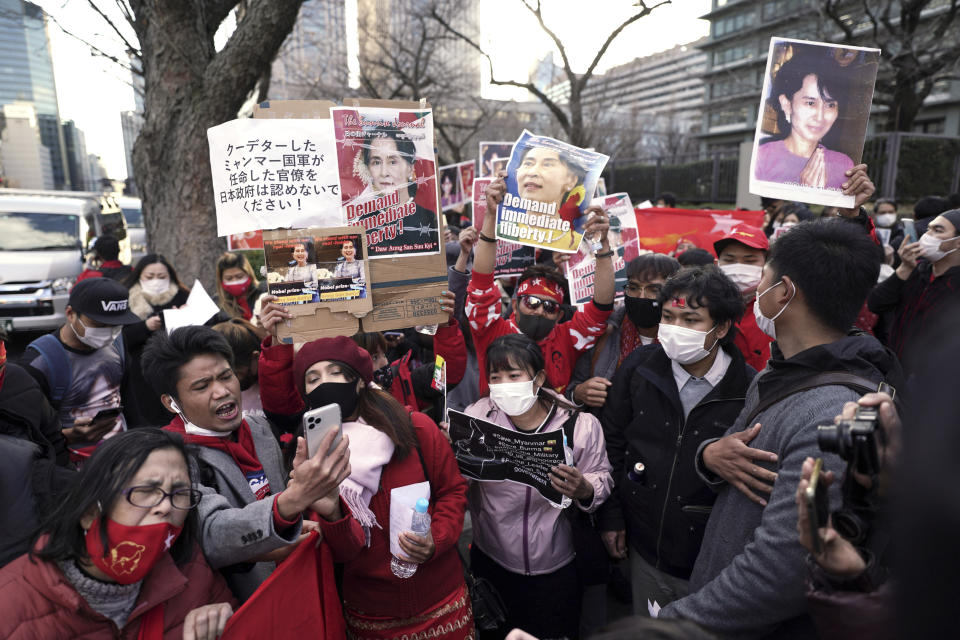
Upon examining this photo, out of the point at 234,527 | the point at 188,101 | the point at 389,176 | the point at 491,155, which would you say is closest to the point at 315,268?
the point at 389,176

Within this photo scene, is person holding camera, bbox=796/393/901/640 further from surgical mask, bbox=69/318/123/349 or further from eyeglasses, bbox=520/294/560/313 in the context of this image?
surgical mask, bbox=69/318/123/349

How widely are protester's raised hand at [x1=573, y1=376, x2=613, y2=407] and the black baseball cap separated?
2728 millimetres

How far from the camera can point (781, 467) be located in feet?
5.24

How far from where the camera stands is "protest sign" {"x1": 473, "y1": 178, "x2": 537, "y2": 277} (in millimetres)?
4480

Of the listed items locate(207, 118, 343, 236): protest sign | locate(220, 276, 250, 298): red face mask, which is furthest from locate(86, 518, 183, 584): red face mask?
locate(220, 276, 250, 298): red face mask

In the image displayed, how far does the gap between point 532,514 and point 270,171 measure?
1981 millimetres

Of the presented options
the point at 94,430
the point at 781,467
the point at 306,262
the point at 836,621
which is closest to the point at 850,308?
the point at 781,467

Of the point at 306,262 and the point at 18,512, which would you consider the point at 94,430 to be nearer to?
the point at 18,512

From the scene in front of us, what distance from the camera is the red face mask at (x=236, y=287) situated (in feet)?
16.3

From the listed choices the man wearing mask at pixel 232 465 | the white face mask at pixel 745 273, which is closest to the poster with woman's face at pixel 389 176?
the man wearing mask at pixel 232 465

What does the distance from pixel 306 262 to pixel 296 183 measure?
37 centimetres

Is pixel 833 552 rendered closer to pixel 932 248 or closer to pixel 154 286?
pixel 932 248

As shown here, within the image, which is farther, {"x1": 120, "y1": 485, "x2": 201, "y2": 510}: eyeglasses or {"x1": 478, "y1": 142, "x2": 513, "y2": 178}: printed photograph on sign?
{"x1": 478, "y1": 142, "x2": 513, "y2": 178}: printed photograph on sign

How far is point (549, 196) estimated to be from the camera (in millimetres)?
3150
